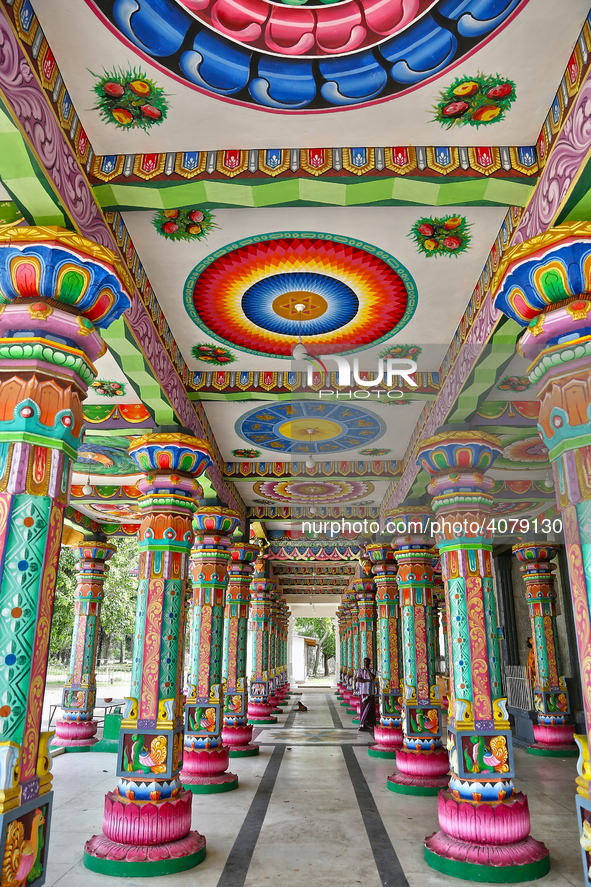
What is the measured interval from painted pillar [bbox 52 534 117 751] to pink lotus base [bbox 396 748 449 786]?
636cm

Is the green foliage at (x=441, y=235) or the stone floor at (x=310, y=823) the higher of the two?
the green foliage at (x=441, y=235)

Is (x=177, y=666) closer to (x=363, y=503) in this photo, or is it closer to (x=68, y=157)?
(x=68, y=157)

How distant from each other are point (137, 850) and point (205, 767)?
3005 millimetres

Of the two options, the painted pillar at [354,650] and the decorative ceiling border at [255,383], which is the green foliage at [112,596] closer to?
the painted pillar at [354,650]

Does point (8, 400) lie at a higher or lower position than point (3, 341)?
lower

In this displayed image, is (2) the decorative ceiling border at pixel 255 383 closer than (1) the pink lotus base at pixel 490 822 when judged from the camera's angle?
No

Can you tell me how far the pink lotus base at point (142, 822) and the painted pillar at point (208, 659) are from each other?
8.26ft

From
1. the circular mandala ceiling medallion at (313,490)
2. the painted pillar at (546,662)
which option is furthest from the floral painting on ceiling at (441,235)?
the painted pillar at (546,662)

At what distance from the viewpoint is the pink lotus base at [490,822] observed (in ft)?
16.4

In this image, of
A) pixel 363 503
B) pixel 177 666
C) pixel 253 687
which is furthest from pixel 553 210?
pixel 253 687

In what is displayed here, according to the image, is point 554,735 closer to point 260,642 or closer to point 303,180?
point 260,642

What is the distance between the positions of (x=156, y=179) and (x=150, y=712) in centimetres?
443

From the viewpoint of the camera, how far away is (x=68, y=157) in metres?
3.36

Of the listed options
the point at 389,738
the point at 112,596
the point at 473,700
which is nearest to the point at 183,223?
the point at 473,700
